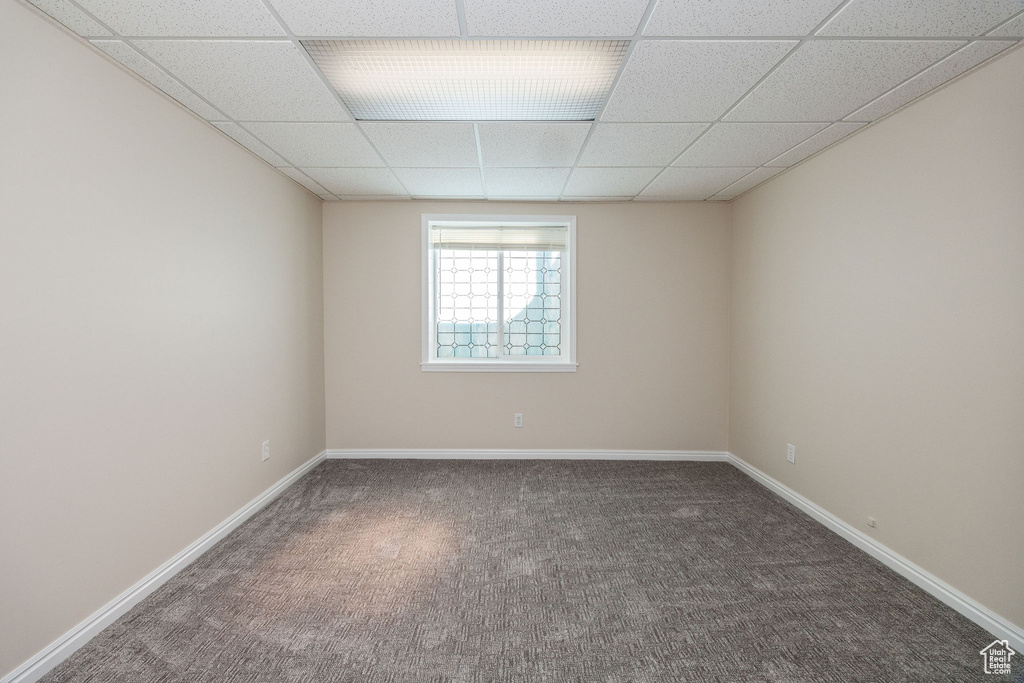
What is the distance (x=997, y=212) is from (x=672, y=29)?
1.56m

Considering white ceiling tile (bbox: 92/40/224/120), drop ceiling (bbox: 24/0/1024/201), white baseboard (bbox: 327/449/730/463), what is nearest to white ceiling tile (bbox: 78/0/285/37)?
drop ceiling (bbox: 24/0/1024/201)

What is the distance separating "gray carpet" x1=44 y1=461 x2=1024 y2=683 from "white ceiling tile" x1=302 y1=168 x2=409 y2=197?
2.40m

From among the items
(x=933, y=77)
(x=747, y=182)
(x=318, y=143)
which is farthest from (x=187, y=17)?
(x=747, y=182)

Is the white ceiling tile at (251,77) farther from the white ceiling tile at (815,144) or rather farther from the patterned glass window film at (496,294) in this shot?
the white ceiling tile at (815,144)

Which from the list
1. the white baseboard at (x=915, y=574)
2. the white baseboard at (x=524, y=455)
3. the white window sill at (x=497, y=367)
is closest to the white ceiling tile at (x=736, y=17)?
the white baseboard at (x=915, y=574)

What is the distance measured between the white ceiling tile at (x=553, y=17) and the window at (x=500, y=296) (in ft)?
8.09

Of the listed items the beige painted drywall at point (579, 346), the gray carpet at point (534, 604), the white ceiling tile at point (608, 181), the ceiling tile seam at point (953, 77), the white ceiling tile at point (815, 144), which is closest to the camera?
the gray carpet at point (534, 604)

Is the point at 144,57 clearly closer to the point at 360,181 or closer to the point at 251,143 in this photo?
the point at 251,143

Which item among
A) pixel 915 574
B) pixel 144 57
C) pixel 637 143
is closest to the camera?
pixel 144 57

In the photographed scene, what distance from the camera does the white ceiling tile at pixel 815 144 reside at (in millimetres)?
2535

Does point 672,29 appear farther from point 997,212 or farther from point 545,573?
point 545,573

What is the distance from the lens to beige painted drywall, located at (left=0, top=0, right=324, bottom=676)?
1.57 metres

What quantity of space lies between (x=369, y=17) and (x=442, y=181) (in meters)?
1.88

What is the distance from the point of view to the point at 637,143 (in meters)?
2.76
